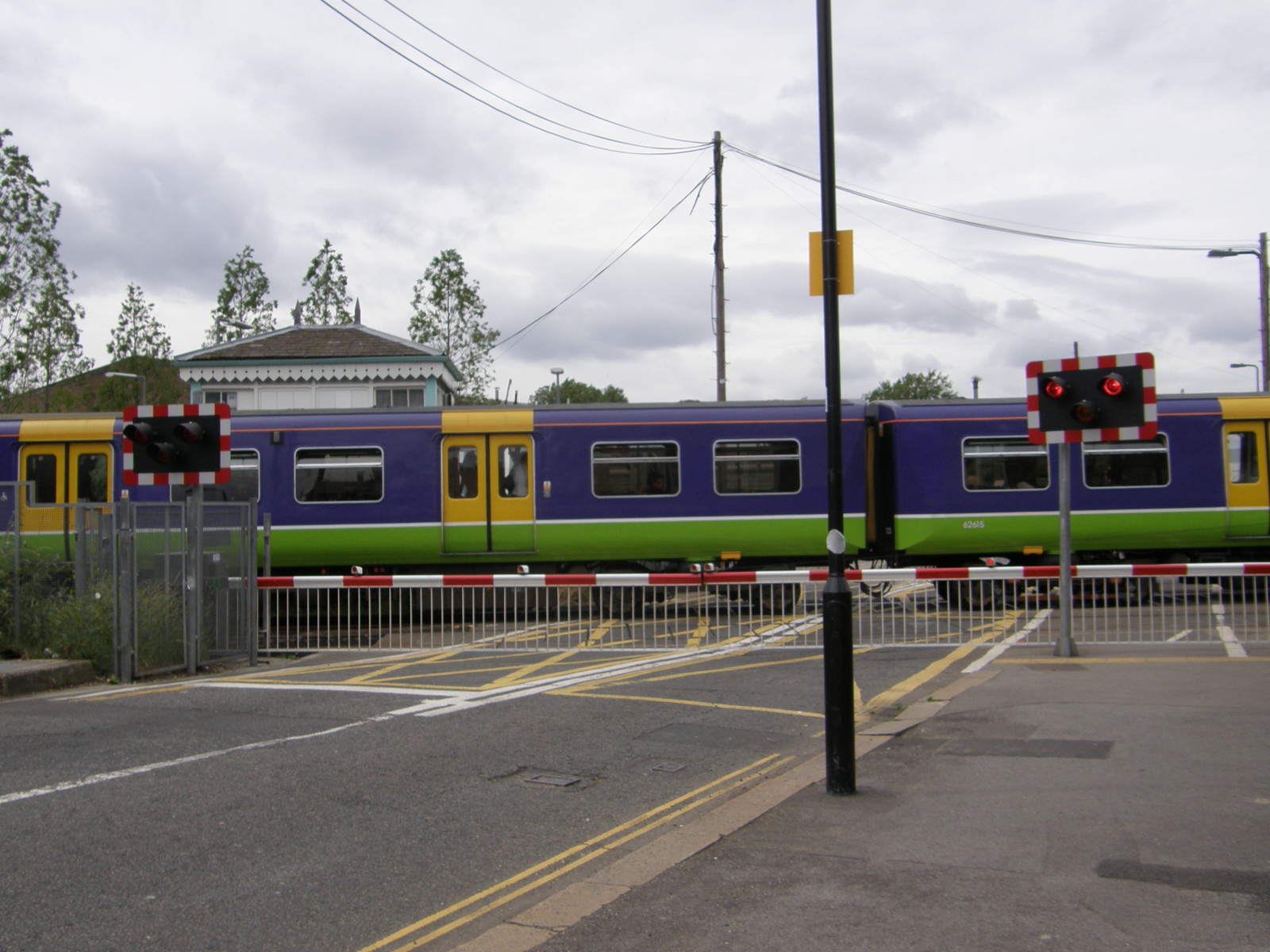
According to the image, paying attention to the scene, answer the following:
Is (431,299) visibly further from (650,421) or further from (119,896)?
(119,896)

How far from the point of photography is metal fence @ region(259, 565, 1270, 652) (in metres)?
12.8

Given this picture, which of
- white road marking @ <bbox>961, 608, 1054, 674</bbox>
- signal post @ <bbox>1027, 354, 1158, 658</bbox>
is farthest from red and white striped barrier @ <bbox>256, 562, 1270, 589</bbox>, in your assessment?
signal post @ <bbox>1027, 354, 1158, 658</bbox>

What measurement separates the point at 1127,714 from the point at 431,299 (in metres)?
33.6

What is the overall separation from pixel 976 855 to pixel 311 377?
2908 centimetres

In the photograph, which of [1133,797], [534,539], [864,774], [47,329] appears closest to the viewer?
[1133,797]

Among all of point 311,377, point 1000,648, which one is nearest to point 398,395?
point 311,377

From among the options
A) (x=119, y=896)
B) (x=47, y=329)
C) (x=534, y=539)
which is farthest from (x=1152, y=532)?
(x=47, y=329)

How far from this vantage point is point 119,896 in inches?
185

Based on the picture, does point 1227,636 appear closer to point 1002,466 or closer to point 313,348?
point 1002,466

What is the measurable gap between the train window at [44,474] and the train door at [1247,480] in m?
17.9

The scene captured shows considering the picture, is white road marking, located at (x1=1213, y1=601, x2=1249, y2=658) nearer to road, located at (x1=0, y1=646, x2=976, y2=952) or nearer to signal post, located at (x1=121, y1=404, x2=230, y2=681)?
road, located at (x1=0, y1=646, x2=976, y2=952)

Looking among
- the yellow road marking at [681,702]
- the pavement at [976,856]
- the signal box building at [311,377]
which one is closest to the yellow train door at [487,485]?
the yellow road marking at [681,702]

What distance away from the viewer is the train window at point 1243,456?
1711cm

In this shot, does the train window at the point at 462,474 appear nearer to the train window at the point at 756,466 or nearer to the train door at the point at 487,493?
the train door at the point at 487,493
